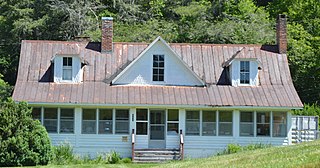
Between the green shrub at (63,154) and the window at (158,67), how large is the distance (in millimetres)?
5651

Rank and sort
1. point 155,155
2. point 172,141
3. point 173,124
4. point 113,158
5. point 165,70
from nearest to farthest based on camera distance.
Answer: point 113,158 → point 155,155 → point 172,141 → point 173,124 → point 165,70

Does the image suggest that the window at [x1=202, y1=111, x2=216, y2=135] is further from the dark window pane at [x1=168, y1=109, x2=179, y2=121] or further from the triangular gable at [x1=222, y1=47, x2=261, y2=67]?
the triangular gable at [x1=222, y1=47, x2=261, y2=67]

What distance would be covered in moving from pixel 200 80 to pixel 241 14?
17849mm

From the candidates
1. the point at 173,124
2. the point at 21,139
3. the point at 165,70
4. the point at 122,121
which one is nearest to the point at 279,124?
the point at 173,124

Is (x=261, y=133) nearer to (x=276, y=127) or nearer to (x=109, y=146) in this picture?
(x=276, y=127)

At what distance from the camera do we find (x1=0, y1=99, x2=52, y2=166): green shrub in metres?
29.1

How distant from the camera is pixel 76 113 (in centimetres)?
3409

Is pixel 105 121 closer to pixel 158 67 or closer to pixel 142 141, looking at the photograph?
pixel 142 141

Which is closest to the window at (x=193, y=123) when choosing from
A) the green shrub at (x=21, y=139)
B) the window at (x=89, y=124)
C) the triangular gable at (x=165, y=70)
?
the triangular gable at (x=165, y=70)

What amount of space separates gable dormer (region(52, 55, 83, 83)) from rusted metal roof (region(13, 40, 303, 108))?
0.32 metres

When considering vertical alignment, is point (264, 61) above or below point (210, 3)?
below

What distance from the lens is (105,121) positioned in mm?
34281

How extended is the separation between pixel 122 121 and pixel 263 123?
6.73 meters

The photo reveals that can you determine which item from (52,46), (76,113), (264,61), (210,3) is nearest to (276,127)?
(264,61)
